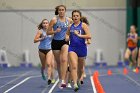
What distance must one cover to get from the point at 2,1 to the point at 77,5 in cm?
424

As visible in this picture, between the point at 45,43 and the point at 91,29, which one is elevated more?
the point at 45,43

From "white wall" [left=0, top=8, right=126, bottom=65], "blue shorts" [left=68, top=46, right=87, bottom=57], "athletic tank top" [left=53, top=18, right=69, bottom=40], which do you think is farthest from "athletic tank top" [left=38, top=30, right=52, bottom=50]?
"white wall" [left=0, top=8, right=126, bottom=65]

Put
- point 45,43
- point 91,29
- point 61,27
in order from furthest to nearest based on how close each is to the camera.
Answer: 1. point 91,29
2. point 45,43
3. point 61,27

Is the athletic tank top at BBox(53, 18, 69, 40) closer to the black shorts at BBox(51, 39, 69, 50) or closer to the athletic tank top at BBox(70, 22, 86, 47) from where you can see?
the black shorts at BBox(51, 39, 69, 50)

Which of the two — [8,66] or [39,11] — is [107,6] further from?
[8,66]

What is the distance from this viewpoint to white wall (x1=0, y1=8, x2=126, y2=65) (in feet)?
86.6

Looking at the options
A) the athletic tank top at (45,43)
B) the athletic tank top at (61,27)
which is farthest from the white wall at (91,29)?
the athletic tank top at (61,27)

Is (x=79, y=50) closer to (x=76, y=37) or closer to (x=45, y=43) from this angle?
(x=76, y=37)

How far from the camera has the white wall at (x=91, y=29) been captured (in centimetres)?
2639

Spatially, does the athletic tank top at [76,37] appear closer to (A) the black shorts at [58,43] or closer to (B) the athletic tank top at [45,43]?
(A) the black shorts at [58,43]

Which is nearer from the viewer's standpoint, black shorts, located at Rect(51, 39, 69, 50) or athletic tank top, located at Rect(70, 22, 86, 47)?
athletic tank top, located at Rect(70, 22, 86, 47)

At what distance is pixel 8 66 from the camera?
25938 millimetres

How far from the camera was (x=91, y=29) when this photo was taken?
26453 millimetres

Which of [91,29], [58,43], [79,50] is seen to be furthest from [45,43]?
[91,29]
